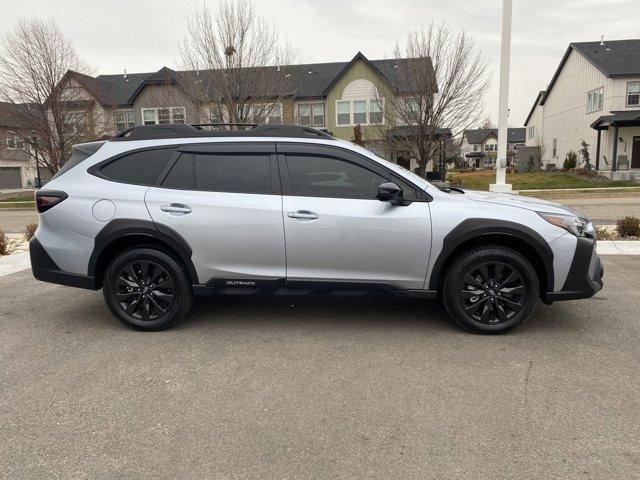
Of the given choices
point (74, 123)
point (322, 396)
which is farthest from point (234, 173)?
point (74, 123)

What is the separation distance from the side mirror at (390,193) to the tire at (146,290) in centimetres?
196

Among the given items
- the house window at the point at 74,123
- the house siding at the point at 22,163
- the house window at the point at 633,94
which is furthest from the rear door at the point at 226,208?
the house siding at the point at 22,163

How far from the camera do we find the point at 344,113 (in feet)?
105

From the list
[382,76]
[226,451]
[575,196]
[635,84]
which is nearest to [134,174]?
[226,451]

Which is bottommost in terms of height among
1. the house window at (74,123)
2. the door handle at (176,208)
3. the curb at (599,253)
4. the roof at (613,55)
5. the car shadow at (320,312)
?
the car shadow at (320,312)

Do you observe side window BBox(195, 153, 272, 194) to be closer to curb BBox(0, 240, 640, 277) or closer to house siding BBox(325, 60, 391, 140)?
curb BBox(0, 240, 640, 277)

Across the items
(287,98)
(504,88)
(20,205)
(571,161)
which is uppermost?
(287,98)

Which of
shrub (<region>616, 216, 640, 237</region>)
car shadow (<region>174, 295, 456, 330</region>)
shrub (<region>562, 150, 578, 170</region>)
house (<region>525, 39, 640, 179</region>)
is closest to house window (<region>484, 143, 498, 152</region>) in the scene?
house (<region>525, 39, 640, 179</region>)

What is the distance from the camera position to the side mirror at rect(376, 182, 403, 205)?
4.02 metres

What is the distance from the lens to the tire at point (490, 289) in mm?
4125

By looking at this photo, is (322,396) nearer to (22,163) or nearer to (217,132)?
(217,132)

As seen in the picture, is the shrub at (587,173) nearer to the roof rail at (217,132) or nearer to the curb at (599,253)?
the curb at (599,253)

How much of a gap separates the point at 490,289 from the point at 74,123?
82.0ft

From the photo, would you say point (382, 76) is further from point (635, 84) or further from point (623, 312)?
point (635, 84)
